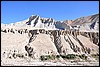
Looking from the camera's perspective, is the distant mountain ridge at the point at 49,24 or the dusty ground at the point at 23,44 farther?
the distant mountain ridge at the point at 49,24

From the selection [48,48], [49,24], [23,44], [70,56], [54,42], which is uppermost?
[23,44]

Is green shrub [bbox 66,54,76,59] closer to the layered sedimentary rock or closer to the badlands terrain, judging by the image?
the badlands terrain

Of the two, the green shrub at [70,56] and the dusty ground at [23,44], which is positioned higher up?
the dusty ground at [23,44]

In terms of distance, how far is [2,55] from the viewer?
121 ft

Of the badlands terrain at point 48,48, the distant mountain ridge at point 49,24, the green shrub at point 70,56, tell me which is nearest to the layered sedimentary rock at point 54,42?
the badlands terrain at point 48,48

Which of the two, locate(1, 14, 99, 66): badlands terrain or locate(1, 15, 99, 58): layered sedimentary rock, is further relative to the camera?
locate(1, 15, 99, 58): layered sedimentary rock

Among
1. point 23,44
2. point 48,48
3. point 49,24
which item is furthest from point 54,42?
point 49,24

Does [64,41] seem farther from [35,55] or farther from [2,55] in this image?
[2,55]

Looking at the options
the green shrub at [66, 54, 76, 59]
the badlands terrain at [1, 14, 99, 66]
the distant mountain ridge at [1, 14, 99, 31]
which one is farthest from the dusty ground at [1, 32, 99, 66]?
the distant mountain ridge at [1, 14, 99, 31]

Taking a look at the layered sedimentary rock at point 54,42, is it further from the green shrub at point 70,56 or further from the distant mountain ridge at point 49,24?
the distant mountain ridge at point 49,24

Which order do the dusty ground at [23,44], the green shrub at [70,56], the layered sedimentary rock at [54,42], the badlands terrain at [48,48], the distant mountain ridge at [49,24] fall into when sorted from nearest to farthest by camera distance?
1. the badlands terrain at [48,48]
2. the dusty ground at [23,44]
3. the green shrub at [70,56]
4. the layered sedimentary rock at [54,42]
5. the distant mountain ridge at [49,24]

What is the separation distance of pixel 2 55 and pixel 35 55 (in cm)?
552

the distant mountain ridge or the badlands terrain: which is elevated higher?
the badlands terrain

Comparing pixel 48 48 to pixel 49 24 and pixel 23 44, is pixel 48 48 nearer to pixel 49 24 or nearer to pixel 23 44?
pixel 23 44
